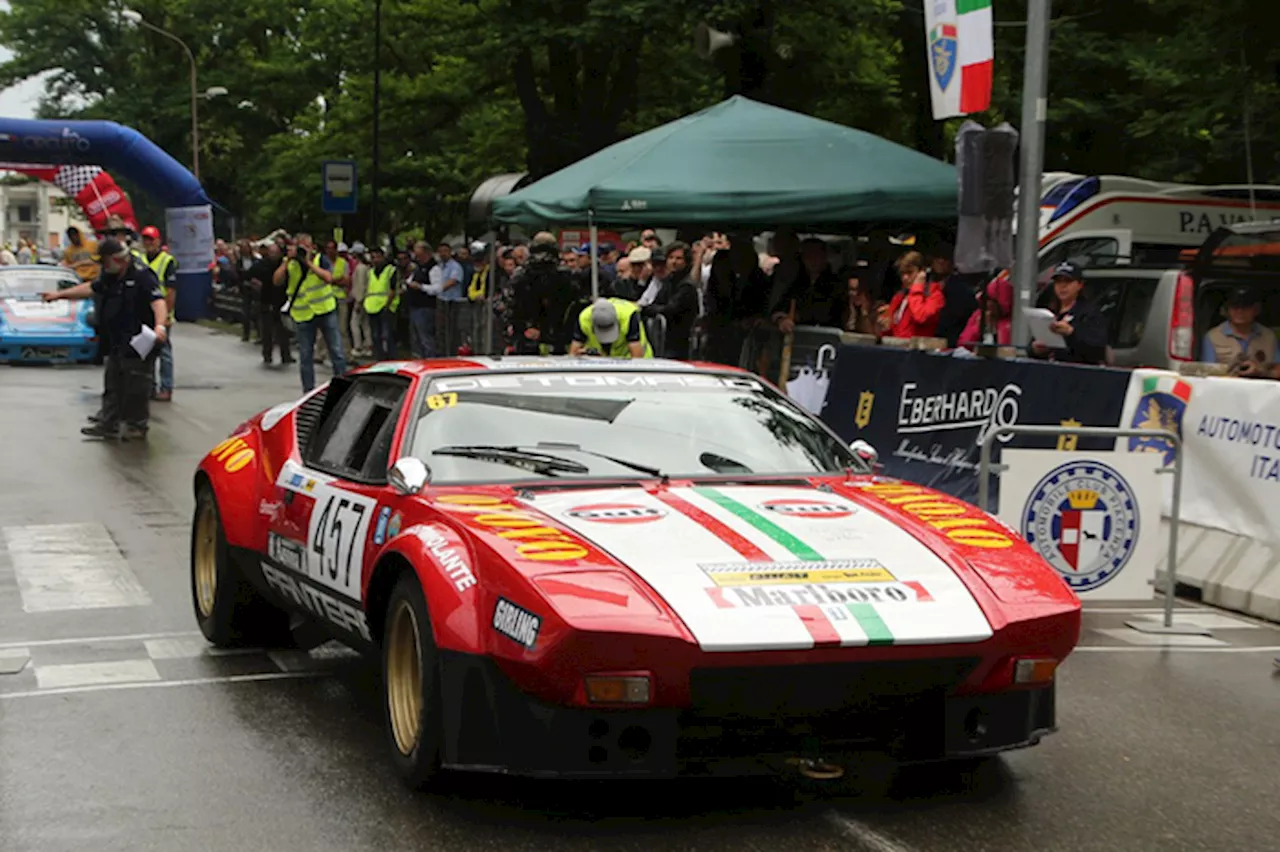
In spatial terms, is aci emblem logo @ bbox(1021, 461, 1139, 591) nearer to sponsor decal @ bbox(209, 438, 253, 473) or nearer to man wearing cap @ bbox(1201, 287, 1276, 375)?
man wearing cap @ bbox(1201, 287, 1276, 375)

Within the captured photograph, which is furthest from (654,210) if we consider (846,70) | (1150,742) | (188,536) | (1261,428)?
(846,70)

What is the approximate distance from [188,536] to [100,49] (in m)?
65.6

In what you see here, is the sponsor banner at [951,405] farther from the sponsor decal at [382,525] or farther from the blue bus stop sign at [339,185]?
the blue bus stop sign at [339,185]

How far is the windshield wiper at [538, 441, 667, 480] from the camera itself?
20.6 feet

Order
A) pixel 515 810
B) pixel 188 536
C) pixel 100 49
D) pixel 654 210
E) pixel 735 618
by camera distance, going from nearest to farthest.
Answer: pixel 735 618
pixel 515 810
pixel 188 536
pixel 654 210
pixel 100 49

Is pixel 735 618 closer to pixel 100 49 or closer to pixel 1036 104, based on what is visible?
pixel 1036 104

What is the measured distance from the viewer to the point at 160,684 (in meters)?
7.28

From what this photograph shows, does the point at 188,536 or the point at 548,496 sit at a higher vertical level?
the point at 548,496

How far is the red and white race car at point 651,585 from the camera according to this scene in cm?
502

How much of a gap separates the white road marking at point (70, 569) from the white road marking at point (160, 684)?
1857 millimetres

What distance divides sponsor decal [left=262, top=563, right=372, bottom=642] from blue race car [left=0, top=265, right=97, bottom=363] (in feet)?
67.3

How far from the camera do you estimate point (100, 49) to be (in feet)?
237

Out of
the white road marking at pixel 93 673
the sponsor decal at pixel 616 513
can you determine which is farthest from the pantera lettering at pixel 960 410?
the sponsor decal at pixel 616 513

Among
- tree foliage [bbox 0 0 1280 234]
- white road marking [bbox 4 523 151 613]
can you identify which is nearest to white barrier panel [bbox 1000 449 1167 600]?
white road marking [bbox 4 523 151 613]
